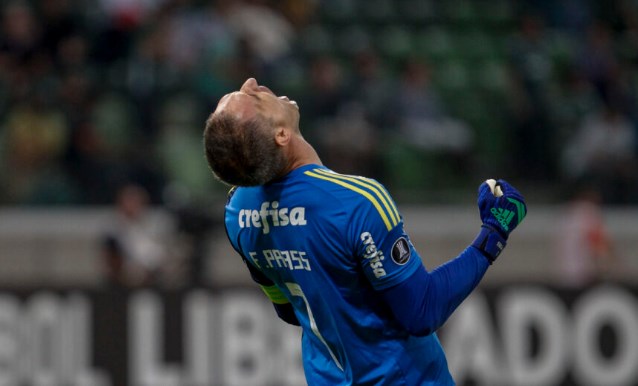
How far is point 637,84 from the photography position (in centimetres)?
1316

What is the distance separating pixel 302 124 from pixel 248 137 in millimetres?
7891

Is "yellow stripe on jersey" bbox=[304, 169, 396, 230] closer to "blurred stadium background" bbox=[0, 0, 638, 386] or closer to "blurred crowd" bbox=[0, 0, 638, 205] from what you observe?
"blurred stadium background" bbox=[0, 0, 638, 386]

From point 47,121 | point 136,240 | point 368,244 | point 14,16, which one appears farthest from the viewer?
point 14,16

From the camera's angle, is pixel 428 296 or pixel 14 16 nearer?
pixel 428 296

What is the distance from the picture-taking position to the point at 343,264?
132 inches

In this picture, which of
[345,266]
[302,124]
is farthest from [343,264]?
[302,124]

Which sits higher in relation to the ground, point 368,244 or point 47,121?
point 47,121

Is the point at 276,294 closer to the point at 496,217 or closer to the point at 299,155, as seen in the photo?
the point at 299,155

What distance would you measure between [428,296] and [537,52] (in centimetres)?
1003

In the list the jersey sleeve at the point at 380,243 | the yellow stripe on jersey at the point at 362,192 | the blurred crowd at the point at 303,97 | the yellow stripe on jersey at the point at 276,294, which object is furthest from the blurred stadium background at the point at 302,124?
the jersey sleeve at the point at 380,243

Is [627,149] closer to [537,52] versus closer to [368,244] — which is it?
[537,52]

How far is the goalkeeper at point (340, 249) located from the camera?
129 inches

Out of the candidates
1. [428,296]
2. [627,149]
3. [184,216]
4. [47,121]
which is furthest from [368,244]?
[627,149]

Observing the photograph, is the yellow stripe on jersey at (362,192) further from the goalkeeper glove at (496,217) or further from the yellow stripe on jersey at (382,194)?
the goalkeeper glove at (496,217)
